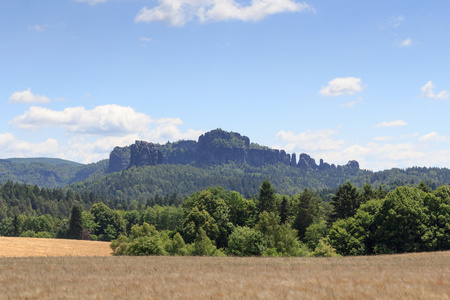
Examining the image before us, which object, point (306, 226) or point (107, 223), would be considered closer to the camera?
point (306, 226)

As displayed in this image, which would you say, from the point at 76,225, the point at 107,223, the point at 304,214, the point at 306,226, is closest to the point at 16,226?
the point at 76,225

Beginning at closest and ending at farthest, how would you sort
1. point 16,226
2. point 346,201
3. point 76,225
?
point 346,201 → point 76,225 → point 16,226

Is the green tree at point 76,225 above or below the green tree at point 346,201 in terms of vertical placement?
below

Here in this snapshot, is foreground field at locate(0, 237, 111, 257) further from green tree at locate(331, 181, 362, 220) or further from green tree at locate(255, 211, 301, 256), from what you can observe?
green tree at locate(331, 181, 362, 220)

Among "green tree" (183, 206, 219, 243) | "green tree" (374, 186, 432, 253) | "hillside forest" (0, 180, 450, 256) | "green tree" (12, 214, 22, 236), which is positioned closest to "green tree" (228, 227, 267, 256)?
"hillside forest" (0, 180, 450, 256)

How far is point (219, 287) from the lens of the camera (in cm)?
1301

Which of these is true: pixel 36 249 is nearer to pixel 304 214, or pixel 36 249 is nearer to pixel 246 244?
pixel 246 244

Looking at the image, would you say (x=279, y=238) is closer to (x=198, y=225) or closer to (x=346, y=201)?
(x=198, y=225)

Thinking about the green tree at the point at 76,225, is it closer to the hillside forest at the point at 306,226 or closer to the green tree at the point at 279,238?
the hillside forest at the point at 306,226

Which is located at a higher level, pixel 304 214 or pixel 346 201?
pixel 346 201

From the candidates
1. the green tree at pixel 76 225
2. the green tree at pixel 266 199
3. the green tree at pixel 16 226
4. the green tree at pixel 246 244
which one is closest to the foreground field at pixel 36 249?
the green tree at pixel 246 244

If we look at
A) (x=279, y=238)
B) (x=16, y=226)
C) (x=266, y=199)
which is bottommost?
(x=16, y=226)

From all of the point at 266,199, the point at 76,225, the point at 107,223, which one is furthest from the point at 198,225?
the point at 107,223

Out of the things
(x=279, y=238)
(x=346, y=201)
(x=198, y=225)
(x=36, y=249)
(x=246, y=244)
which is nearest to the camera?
(x=246, y=244)
